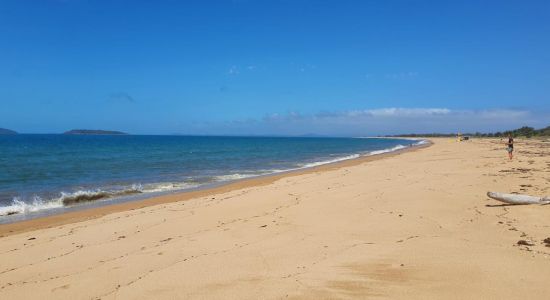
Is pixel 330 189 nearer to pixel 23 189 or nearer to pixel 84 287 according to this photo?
pixel 84 287

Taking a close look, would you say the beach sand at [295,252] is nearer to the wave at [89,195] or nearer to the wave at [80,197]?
the wave at [80,197]

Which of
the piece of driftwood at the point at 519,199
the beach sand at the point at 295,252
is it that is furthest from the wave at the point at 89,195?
the piece of driftwood at the point at 519,199

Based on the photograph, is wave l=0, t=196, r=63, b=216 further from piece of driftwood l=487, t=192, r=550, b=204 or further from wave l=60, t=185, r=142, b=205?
piece of driftwood l=487, t=192, r=550, b=204

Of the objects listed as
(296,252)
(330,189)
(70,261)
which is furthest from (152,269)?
(330,189)

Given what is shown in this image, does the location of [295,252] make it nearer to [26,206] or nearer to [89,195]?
[26,206]

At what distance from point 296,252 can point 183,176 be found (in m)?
17.5

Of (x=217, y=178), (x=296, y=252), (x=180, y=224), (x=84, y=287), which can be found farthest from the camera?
(x=217, y=178)

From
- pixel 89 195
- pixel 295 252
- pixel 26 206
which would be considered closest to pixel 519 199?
pixel 295 252

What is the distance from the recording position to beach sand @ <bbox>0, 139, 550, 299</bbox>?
15.2 feet

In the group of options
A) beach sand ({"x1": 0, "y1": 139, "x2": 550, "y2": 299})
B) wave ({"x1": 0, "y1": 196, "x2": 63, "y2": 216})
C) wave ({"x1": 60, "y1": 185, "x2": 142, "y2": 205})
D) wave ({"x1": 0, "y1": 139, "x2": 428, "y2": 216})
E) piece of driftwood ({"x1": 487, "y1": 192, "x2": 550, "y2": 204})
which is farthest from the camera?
wave ({"x1": 60, "y1": 185, "x2": 142, "y2": 205})

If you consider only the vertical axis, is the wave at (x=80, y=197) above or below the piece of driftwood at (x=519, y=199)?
below

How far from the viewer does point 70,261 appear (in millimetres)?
6312

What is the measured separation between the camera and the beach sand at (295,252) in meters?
4.64

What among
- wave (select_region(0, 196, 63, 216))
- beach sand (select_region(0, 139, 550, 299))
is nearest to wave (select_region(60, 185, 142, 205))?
wave (select_region(0, 196, 63, 216))
